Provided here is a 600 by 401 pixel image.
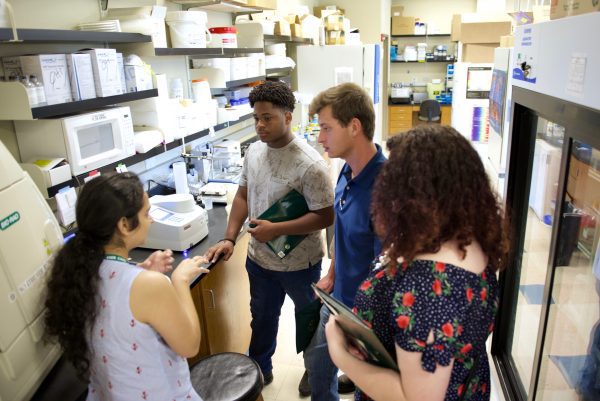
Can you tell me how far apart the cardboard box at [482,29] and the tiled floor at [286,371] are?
3.85m

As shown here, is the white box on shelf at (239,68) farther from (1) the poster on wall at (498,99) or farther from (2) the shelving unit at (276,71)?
(1) the poster on wall at (498,99)

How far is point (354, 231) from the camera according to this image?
1632 millimetres

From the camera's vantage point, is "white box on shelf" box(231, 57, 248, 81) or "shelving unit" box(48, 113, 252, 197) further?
"white box on shelf" box(231, 57, 248, 81)


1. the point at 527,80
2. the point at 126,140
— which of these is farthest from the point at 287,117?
the point at 527,80

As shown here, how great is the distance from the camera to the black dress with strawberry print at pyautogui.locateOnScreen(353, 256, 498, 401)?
2.94 ft

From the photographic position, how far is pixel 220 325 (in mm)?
2324

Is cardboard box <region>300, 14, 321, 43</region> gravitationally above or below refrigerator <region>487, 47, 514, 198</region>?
above

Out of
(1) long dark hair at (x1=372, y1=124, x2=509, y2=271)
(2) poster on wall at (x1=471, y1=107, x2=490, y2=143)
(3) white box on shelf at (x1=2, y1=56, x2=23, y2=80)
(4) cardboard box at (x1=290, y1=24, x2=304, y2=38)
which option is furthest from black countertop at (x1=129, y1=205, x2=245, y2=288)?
(2) poster on wall at (x1=471, y1=107, x2=490, y2=143)

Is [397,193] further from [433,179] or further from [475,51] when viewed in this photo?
[475,51]

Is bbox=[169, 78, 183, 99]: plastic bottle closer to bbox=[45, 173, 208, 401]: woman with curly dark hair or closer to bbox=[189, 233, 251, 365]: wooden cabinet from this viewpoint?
bbox=[189, 233, 251, 365]: wooden cabinet

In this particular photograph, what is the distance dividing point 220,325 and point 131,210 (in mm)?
1275

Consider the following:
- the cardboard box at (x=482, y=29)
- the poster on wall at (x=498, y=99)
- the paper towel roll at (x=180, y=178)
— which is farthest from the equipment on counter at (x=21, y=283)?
the cardboard box at (x=482, y=29)

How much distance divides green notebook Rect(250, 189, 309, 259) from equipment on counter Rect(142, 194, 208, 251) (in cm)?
32

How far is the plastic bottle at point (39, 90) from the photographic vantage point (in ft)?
5.36
